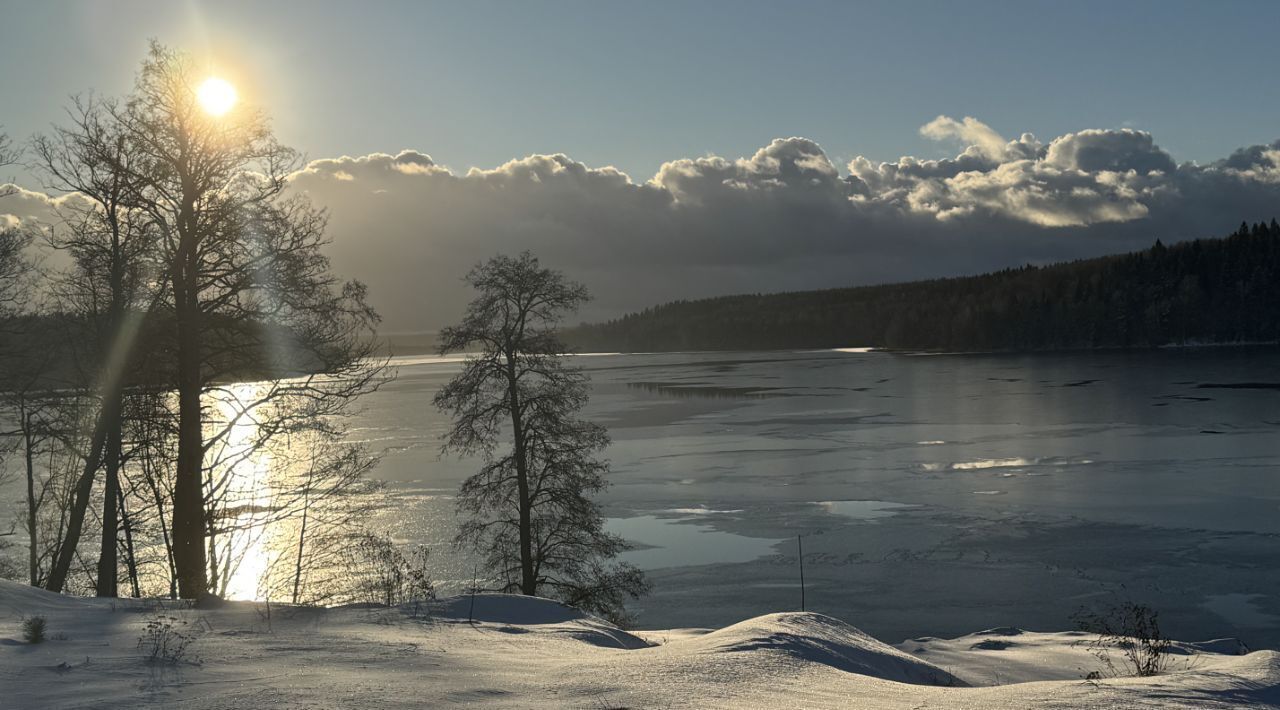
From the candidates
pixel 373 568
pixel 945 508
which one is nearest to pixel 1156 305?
pixel 945 508

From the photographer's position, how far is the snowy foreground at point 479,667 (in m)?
5.95

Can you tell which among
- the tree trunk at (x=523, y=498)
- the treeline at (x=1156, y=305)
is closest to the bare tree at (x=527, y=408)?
the tree trunk at (x=523, y=498)

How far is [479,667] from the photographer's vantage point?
7.18 metres

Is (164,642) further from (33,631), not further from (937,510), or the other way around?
(937,510)

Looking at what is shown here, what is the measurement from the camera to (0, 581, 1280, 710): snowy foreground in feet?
19.5

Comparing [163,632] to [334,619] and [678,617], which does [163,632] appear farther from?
[678,617]

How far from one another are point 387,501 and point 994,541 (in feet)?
64.3

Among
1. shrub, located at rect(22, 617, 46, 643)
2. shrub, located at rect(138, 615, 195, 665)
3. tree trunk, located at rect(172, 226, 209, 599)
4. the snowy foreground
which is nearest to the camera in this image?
the snowy foreground

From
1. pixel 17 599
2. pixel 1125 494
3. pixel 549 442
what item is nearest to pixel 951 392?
pixel 1125 494

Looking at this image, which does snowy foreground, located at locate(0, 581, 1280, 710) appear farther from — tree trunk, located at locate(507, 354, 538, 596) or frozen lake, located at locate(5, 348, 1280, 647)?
tree trunk, located at locate(507, 354, 538, 596)

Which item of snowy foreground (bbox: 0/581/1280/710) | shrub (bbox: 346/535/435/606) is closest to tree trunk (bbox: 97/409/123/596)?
shrub (bbox: 346/535/435/606)

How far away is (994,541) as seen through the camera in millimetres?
23109

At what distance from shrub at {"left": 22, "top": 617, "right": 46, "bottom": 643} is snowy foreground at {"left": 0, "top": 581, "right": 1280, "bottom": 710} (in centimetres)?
12

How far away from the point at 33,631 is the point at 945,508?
81.9 ft
